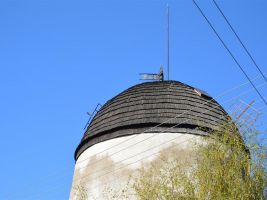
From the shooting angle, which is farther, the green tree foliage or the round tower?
the round tower

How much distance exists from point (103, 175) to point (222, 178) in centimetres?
392

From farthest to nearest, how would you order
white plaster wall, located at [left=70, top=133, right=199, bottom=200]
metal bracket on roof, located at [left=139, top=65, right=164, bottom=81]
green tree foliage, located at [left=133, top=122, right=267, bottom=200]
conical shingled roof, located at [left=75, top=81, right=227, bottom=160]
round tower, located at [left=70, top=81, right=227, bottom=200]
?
metal bracket on roof, located at [left=139, top=65, right=164, bottom=81] < conical shingled roof, located at [left=75, top=81, right=227, bottom=160] < round tower, located at [left=70, top=81, right=227, bottom=200] < white plaster wall, located at [left=70, top=133, right=199, bottom=200] < green tree foliage, located at [left=133, top=122, right=267, bottom=200]

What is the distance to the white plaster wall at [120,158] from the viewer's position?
11.1 metres

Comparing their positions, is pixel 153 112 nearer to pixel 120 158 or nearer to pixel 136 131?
pixel 136 131

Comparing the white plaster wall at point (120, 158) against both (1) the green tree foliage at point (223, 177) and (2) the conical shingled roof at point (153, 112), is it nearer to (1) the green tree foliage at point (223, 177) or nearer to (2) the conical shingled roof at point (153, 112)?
(2) the conical shingled roof at point (153, 112)

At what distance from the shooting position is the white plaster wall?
36.4 ft

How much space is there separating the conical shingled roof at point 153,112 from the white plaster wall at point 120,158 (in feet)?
0.76

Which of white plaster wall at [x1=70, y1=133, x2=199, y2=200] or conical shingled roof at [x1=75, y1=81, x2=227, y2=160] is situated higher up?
conical shingled roof at [x1=75, y1=81, x2=227, y2=160]

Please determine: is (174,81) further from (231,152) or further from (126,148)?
(231,152)

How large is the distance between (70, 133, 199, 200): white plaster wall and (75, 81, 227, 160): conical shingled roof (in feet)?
0.76

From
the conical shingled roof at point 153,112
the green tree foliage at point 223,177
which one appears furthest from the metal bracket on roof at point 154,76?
the green tree foliage at point 223,177

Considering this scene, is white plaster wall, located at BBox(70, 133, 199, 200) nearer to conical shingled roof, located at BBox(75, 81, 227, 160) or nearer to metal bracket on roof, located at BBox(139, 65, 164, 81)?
conical shingled roof, located at BBox(75, 81, 227, 160)

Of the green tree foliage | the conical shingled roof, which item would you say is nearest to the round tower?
the conical shingled roof

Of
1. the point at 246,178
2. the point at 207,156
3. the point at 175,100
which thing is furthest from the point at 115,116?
the point at 246,178
